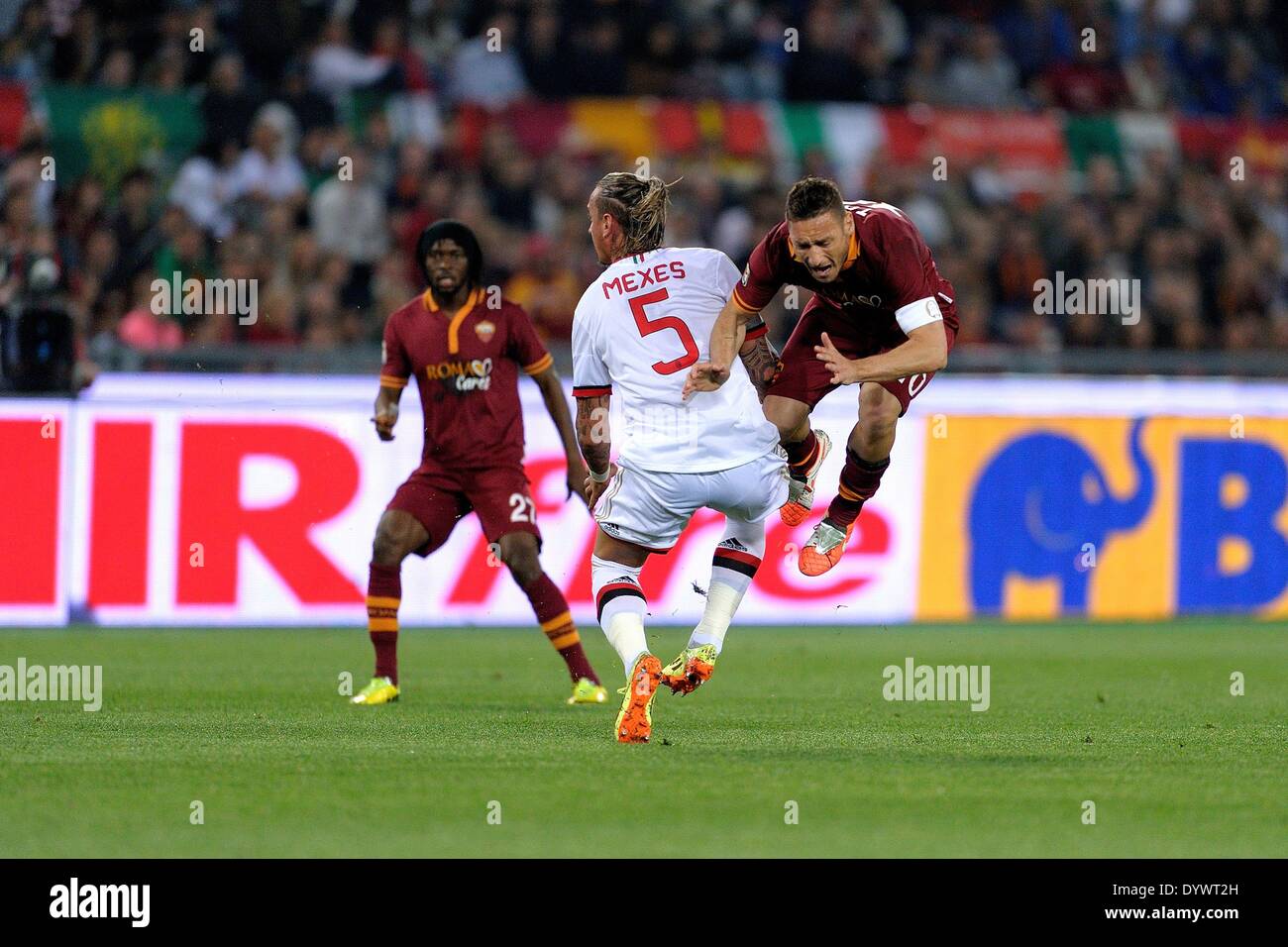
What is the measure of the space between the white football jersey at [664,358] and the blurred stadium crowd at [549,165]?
659 cm

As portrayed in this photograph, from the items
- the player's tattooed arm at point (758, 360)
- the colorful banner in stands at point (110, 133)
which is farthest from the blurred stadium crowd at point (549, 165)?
the player's tattooed arm at point (758, 360)

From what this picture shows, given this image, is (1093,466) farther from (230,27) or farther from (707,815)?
(707,815)

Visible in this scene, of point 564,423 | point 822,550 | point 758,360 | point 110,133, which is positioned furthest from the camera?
point 110,133

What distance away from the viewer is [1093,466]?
1558 centimetres

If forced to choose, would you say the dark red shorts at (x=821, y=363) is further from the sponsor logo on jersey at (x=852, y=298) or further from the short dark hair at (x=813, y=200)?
the short dark hair at (x=813, y=200)

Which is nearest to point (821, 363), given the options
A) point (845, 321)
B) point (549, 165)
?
point (845, 321)

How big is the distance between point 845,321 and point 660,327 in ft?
3.71

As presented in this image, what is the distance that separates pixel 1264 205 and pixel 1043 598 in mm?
6622

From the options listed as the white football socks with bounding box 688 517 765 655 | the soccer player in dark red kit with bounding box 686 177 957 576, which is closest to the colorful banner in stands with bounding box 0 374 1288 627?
the soccer player in dark red kit with bounding box 686 177 957 576

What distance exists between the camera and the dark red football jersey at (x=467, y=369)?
10.4 m

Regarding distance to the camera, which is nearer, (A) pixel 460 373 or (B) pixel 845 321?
(B) pixel 845 321

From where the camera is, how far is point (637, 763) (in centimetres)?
771

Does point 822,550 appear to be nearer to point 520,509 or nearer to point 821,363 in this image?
point 821,363
